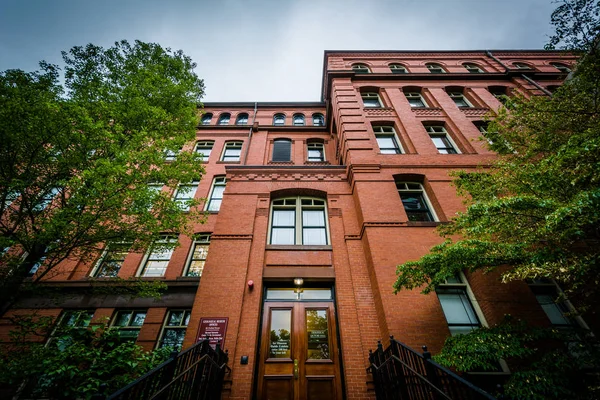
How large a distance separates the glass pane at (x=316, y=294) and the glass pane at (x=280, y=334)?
0.69 m

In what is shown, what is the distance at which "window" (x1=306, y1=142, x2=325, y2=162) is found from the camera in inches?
558

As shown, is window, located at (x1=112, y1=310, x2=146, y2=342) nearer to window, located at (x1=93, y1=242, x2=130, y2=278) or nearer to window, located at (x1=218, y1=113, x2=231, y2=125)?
window, located at (x1=93, y1=242, x2=130, y2=278)

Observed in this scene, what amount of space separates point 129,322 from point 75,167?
5.46 meters

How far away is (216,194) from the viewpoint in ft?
41.5

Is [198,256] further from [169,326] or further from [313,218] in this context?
[313,218]

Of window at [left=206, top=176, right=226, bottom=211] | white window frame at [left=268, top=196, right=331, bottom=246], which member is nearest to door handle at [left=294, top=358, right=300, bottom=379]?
white window frame at [left=268, top=196, right=331, bottom=246]

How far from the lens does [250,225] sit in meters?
8.46

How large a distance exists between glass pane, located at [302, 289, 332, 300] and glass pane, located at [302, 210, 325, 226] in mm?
2540

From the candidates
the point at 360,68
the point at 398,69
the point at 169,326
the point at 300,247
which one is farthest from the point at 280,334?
the point at 398,69

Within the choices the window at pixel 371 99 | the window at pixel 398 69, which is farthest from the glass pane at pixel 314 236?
the window at pixel 398 69

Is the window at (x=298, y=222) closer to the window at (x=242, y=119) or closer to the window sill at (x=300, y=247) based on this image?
the window sill at (x=300, y=247)

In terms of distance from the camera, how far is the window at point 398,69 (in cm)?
1645

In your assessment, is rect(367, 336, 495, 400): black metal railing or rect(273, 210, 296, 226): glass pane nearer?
rect(367, 336, 495, 400): black metal railing

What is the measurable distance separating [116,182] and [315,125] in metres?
12.3
